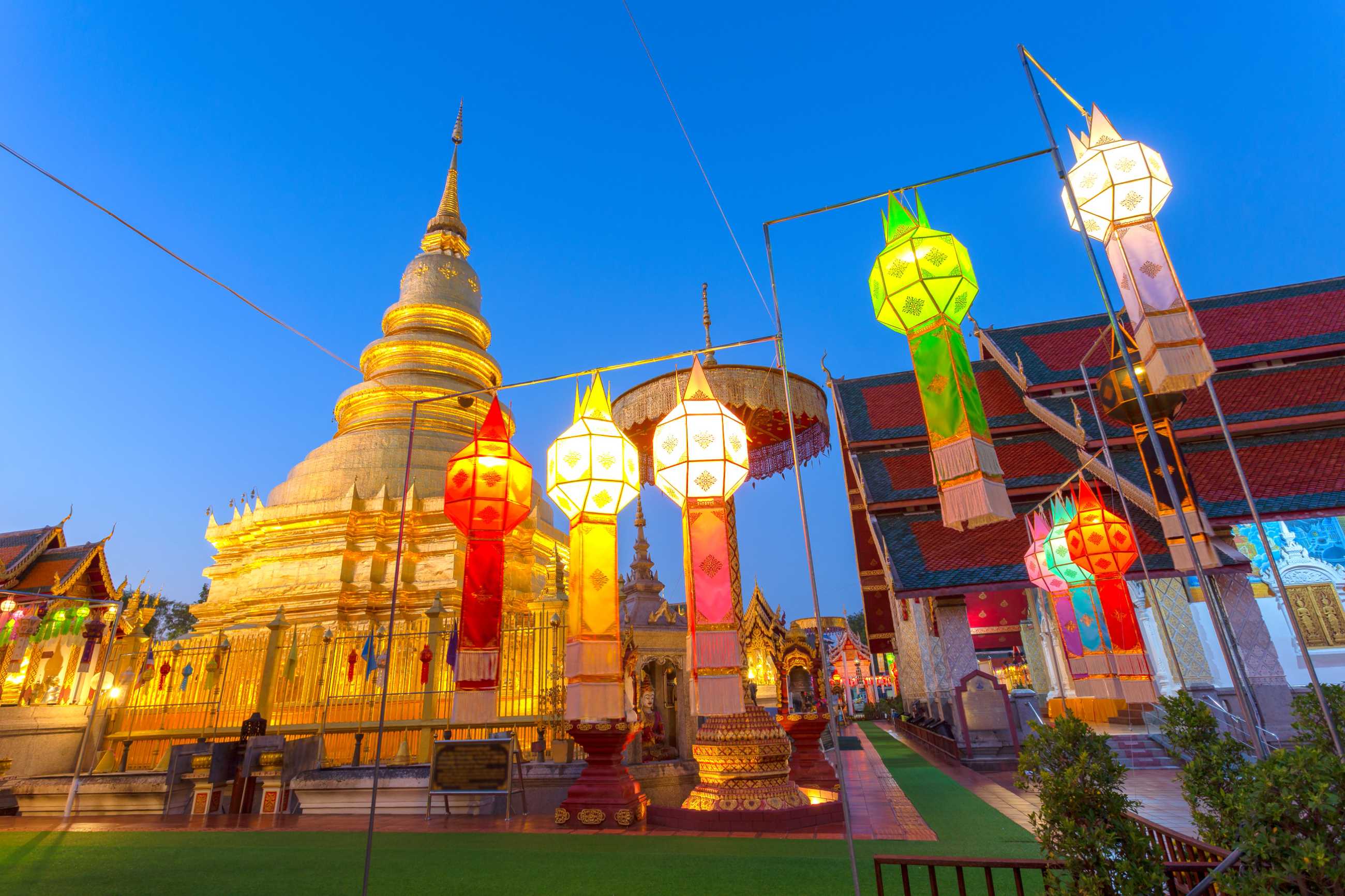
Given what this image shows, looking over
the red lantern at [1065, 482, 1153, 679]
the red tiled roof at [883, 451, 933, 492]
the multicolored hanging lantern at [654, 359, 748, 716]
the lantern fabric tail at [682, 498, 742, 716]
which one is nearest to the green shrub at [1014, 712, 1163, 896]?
the lantern fabric tail at [682, 498, 742, 716]

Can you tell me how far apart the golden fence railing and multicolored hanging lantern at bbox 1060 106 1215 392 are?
835cm

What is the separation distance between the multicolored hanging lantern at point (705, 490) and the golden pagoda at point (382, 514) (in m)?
8.78

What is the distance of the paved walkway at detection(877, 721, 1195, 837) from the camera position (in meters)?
6.38

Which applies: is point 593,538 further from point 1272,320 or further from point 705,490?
point 1272,320

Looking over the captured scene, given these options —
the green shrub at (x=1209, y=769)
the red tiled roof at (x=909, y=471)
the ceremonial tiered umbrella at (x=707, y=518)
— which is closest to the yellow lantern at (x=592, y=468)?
the ceremonial tiered umbrella at (x=707, y=518)

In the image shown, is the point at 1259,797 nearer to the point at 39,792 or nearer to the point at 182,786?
the point at 182,786

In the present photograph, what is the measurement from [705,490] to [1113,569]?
6971 mm

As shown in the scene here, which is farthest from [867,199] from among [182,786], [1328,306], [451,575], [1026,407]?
[1328,306]

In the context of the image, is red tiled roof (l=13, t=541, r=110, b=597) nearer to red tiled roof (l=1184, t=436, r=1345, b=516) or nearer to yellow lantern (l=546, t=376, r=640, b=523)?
yellow lantern (l=546, t=376, r=640, b=523)

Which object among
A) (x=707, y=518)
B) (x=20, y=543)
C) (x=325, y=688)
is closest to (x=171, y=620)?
(x=20, y=543)

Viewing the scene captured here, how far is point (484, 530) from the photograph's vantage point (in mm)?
6070

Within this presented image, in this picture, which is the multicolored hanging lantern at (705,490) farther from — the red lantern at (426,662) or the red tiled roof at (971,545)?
the red tiled roof at (971,545)

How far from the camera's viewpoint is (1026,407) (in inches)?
650

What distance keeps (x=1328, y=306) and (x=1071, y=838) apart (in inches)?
822
